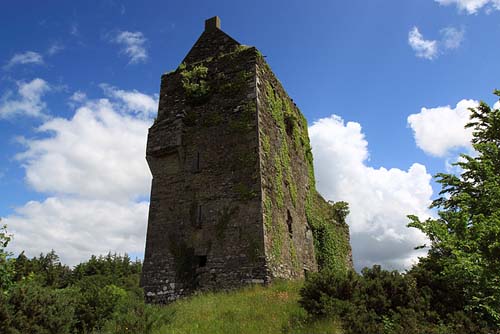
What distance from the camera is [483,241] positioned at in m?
7.36

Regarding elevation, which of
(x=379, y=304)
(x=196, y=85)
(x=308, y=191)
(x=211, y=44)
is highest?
(x=211, y=44)

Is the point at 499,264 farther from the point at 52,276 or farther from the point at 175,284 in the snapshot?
the point at 52,276

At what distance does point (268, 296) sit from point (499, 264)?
6123 mm

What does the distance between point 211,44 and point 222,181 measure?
7.05 metres

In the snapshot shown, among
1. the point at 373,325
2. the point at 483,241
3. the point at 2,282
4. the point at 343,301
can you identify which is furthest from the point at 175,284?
the point at 483,241

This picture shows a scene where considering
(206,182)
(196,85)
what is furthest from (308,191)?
(196,85)

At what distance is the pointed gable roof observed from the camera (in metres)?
17.6

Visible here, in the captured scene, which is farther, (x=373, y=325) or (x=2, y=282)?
(x=2, y=282)

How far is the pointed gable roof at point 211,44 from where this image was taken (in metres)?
17.6

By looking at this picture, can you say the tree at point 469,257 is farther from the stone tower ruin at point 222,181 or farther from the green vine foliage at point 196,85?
the green vine foliage at point 196,85

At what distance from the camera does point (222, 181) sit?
48.5ft

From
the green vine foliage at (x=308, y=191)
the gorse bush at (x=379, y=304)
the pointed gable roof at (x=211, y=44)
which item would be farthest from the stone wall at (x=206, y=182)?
the gorse bush at (x=379, y=304)

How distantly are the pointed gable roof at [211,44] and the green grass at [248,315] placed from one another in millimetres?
10715

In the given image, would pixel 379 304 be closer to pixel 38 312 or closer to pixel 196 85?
pixel 38 312
